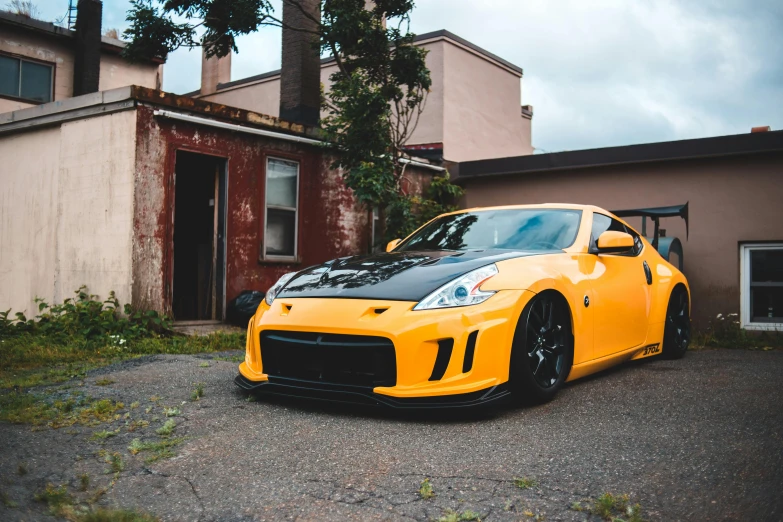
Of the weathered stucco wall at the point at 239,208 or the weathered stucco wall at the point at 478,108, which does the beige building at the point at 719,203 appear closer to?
the weathered stucco wall at the point at 239,208

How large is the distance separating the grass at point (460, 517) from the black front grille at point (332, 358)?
57.0 inches

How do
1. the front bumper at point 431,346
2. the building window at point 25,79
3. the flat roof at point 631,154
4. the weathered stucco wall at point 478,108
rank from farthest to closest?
the weathered stucco wall at point 478,108 → the building window at point 25,79 → the flat roof at point 631,154 → the front bumper at point 431,346

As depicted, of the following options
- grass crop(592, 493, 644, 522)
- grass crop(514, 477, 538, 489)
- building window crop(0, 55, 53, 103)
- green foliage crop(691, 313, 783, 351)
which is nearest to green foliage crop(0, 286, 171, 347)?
grass crop(514, 477, 538, 489)

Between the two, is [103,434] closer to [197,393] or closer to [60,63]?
[197,393]

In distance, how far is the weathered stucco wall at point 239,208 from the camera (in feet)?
27.7

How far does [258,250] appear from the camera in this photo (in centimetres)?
993

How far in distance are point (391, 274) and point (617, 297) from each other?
6.54ft

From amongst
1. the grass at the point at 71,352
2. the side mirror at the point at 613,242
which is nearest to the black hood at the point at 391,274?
the side mirror at the point at 613,242

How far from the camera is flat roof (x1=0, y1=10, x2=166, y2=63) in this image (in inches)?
664

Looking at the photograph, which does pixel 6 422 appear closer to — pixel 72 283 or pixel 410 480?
pixel 410 480

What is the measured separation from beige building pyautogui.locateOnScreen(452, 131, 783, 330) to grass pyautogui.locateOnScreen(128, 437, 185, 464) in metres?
8.76

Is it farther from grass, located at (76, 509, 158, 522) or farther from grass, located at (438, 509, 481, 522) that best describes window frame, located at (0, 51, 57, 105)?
grass, located at (438, 509, 481, 522)

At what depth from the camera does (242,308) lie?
9227mm

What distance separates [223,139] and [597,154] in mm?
5836
